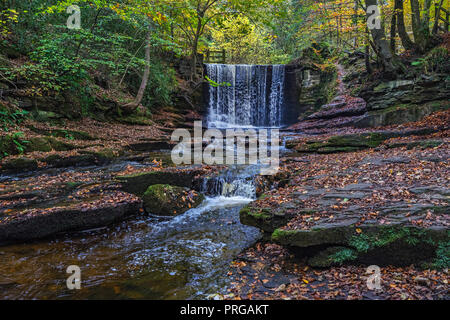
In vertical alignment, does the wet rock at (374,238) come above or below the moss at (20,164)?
below

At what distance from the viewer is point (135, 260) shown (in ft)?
13.5

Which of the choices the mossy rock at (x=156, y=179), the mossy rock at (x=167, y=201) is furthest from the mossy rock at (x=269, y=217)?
the mossy rock at (x=156, y=179)

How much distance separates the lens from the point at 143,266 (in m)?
3.95

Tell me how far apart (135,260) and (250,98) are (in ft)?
58.0

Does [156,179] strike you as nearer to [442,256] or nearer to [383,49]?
[442,256]

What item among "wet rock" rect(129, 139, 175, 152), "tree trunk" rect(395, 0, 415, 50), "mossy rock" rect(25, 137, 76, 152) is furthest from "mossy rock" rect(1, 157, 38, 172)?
"tree trunk" rect(395, 0, 415, 50)

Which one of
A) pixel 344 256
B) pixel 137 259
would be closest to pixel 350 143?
pixel 344 256

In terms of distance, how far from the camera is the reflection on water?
3.34 m

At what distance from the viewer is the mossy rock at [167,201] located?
6.07 meters

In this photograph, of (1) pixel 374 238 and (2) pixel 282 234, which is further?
(2) pixel 282 234

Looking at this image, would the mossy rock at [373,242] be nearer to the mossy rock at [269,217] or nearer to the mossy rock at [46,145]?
the mossy rock at [269,217]

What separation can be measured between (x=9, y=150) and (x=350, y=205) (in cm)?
969

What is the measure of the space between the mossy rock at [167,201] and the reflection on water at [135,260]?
280 millimetres

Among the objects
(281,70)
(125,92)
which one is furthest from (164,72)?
(281,70)
